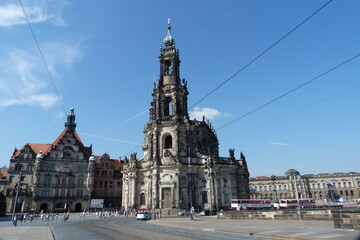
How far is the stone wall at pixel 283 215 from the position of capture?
2113 cm

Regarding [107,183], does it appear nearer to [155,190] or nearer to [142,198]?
[142,198]

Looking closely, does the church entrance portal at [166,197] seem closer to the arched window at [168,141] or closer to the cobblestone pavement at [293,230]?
the arched window at [168,141]

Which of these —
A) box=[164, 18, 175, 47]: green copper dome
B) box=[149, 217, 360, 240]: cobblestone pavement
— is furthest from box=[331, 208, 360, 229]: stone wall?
box=[164, 18, 175, 47]: green copper dome

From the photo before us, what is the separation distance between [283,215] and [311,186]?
92.9 m

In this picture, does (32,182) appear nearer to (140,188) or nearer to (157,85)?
(140,188)

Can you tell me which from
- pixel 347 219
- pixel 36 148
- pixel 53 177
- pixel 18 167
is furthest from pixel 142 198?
pixel 347 219

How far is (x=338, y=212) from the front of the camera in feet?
48.6

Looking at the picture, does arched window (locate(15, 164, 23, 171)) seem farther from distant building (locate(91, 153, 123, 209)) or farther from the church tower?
the church tower

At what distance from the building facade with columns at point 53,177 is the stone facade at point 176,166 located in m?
15.3

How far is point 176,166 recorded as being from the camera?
47.8 metres

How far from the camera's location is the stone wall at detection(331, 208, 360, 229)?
13686mm

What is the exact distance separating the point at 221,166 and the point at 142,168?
16111mm

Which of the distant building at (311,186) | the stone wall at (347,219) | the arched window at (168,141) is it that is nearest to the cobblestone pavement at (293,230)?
the stone wall at (347,219)

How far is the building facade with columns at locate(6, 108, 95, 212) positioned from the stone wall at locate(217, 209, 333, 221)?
4507 centimetres
